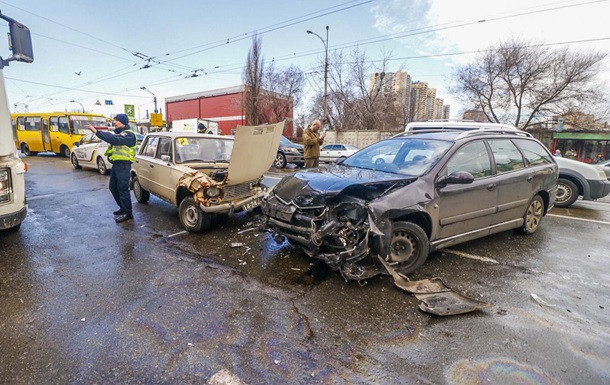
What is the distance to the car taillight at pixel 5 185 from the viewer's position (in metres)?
3.92

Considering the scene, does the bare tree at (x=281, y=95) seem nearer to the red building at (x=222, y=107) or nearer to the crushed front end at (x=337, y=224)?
the red building at (x=222, y=107)

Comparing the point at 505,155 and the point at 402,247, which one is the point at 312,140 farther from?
the point at 402,247

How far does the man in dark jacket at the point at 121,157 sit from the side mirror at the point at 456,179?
4.94 meters

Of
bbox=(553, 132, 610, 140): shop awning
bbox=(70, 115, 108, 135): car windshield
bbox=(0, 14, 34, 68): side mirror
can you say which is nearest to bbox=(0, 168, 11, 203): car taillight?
bbox=(0, 14, 34, 68): side mirror

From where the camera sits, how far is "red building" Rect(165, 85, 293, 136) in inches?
1302

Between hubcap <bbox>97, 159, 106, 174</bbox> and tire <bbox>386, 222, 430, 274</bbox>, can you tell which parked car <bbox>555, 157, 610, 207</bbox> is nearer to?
tire <bbox>386, 222, 430, 274</bbox>

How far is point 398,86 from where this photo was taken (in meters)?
36.6

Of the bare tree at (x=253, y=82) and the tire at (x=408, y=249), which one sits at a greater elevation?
the bare tree at (x=253, y=82)

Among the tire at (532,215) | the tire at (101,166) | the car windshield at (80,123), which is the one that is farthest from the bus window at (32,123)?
the tire at (532,215)

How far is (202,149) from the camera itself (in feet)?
19.5

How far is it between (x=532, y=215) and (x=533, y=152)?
1.02 metres

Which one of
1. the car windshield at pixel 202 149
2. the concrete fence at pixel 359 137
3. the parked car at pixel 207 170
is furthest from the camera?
the concrete fence at pixel 359 137

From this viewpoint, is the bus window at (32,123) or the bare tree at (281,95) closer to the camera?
the bus window at (32,123)

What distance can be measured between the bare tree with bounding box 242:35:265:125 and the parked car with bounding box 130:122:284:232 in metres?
22.8
